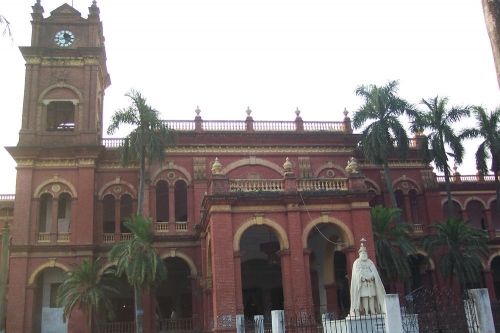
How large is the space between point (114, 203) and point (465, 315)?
24.9 metres

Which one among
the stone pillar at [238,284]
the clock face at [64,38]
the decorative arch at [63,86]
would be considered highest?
the clock face at [64,38]

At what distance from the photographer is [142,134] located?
31.8 m

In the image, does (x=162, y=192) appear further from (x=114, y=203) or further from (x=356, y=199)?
(x=356, y=199)

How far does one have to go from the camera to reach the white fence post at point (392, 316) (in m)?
16.1

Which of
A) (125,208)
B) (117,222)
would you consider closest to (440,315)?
(117,222)

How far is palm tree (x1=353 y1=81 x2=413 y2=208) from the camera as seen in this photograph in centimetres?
3466

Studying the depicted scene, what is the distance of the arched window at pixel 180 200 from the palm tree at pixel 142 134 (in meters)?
4.47

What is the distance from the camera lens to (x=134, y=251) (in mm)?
28531

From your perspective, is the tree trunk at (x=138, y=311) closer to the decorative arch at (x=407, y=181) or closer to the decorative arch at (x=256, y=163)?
the decorative arch at (x=256, y=163)

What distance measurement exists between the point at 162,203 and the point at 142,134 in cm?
691

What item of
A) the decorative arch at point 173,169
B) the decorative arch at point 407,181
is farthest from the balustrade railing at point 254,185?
the decorative arch at point 407,181

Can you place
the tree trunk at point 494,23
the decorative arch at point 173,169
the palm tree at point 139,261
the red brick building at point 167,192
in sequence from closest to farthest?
1. the tree trunk at point 494,23
2. the palm tree at point 139,261
3. the red brick building at point 167,192
4. the decorative arch at point 173,169

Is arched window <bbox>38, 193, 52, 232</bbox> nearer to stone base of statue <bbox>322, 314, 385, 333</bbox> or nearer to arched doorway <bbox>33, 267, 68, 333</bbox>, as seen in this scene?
arched doorway <bbox>33, 267, 68, 333</bbox>

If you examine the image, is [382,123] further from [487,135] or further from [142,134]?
[142,134]
